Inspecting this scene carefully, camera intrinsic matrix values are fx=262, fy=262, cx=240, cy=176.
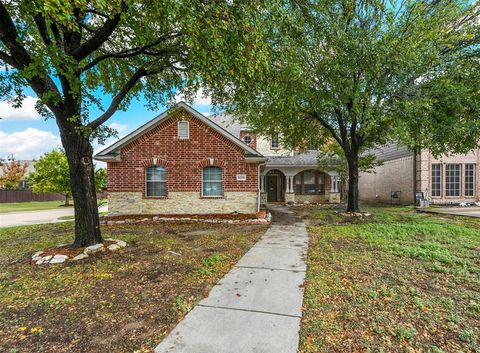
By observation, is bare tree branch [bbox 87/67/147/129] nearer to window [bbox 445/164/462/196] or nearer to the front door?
the front door

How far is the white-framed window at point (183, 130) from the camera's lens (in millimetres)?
12322

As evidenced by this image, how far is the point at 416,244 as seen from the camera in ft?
23.7

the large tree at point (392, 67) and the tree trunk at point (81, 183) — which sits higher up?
the large tree at point (392, 67)

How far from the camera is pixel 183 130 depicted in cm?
1234

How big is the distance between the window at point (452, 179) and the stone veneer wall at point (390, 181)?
84.7 inches

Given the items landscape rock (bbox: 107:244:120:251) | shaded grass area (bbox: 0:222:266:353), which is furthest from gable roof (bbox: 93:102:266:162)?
landscape rock (bbox: 107:244:120:251)

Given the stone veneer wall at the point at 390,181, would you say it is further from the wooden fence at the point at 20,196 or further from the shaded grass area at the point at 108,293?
the wooden fence at the point at 20,196

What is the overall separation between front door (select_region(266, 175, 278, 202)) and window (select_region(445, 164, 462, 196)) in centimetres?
1191

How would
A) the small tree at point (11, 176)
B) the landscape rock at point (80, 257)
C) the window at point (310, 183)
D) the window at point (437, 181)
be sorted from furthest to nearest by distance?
the small tree at point (11, 176) < the window at point (310, 183) < the window at point (437, 181) < the landscape rock at point (80, 257)

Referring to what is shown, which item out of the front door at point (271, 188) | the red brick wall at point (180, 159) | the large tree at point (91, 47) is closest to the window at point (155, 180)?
the red brick wall at point (180, 159)

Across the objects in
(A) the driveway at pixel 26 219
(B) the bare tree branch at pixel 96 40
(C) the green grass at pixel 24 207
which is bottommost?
(C) the green grass at pixel 24 207

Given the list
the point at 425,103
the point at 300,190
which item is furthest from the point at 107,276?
the point at 300,190

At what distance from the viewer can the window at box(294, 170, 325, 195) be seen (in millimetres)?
21203

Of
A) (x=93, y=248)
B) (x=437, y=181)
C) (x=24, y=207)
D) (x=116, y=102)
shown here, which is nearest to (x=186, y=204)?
(x=93, y=248)
